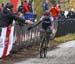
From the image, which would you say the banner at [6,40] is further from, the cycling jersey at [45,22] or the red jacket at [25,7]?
the red jacket at [25,7]

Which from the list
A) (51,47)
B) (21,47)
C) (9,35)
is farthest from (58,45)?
(9,35)

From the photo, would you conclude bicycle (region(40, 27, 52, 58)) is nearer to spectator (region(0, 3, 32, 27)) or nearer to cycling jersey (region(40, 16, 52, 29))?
cycling jersey (region(40, 16, 52, 29))

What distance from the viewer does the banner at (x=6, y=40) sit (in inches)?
620

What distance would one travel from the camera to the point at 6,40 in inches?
634

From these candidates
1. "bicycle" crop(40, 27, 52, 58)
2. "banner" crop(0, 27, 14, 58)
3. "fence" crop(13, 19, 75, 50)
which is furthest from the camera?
"fence" crop(13, 19, 75, 50)

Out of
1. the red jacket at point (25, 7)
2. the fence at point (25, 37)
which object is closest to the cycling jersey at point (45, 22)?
the fence at point (25, 37)

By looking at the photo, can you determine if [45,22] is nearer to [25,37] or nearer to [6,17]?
[25,37]

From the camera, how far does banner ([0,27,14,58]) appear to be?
51.7 feet

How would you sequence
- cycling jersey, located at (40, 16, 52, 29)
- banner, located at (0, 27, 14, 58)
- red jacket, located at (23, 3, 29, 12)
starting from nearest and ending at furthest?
1. banner, located at (0, 27, 14, 58)
2. cycling jersey, located at (40, 16, 52, 29)
3. red jacket, located at (23, 3, 29, 12)

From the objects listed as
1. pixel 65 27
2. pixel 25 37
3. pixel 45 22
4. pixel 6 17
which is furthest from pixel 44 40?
pixel 65 27

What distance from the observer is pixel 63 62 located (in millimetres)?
15250

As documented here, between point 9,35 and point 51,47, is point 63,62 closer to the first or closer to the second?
point 9,35

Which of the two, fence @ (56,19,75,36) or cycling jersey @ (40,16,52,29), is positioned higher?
cycling jersey @ (40,16,52,29)

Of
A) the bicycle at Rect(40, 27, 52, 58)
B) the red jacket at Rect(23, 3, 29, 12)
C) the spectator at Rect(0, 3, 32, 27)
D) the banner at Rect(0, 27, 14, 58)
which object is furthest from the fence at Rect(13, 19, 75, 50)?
the red jacket at Rect(23, 3, 29, 12)
